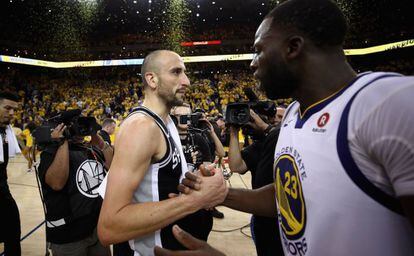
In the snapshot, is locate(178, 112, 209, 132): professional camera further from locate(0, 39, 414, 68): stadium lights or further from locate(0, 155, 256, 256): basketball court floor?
locate(0, 39, 414, 68): stadium lights

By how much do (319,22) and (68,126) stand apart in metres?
2.33

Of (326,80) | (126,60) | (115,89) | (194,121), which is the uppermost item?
(126,60)

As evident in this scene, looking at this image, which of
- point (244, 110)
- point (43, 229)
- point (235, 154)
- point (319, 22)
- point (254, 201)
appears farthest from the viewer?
point (43, 229)

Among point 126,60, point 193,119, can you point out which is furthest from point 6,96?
point 126,60

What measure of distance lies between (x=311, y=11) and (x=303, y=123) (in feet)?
1.39

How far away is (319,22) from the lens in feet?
3.33

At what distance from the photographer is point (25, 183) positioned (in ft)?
25.0

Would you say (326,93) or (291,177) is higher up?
(326,93)

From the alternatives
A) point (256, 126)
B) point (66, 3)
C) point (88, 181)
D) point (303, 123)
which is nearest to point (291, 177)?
point (303, 123)

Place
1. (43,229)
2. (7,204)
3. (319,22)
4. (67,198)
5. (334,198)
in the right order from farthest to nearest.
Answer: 1. (43,229)
2. (7,204)
3. (67,198)
4. (319,22)
5. (334,198)

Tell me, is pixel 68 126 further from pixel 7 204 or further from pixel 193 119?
pixel 193 119

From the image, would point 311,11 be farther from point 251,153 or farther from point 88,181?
point 88,181

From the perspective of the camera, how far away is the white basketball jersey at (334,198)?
2.59 feet

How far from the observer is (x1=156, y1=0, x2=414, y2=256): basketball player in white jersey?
0.69m
